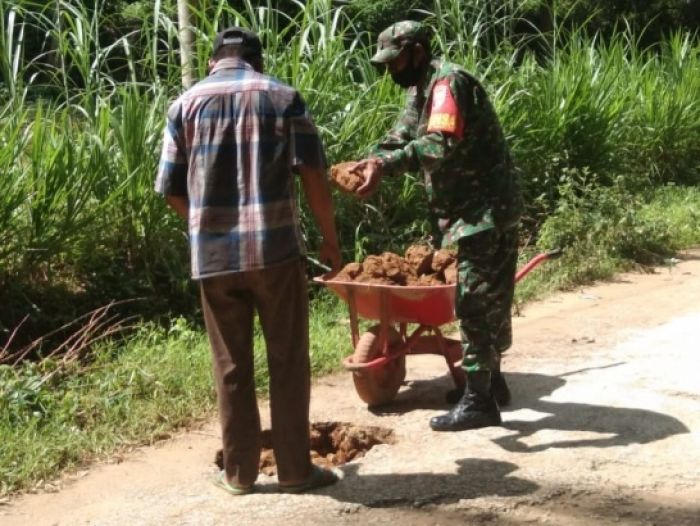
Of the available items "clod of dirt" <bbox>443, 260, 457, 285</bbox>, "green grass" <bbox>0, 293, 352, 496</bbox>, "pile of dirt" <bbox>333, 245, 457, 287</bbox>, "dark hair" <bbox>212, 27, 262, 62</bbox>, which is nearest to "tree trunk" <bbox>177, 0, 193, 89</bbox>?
"green grass" <bbox>0, 293, 352, 496</bbox>

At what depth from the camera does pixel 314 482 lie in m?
Answer: 4.28

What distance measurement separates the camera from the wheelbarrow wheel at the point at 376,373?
205 inches

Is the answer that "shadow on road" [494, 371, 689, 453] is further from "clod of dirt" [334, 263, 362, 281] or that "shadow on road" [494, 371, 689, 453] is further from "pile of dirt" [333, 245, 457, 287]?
"clod of dirt" [334, 263, 362, 281]

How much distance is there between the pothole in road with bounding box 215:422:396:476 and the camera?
4.86m

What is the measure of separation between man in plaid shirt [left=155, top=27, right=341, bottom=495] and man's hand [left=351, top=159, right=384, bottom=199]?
56 cm

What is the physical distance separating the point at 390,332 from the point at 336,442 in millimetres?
613

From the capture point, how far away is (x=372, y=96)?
325 inches

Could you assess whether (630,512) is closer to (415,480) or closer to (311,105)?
(415,480)

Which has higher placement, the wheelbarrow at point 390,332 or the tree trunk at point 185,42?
the tree trunk at point 185,42

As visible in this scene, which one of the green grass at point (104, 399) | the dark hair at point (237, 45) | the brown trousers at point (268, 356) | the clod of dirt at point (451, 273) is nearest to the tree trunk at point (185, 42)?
the green grass at point (104, 399)

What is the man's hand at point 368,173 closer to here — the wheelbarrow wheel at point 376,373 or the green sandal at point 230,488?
the wheelbarrow wheel at point 376,373

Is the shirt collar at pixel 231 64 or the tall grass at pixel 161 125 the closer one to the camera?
the shirt collar at pixel 231 64

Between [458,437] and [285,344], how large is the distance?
1.26 m

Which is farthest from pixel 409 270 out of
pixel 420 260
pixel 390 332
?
pixel 390 332
